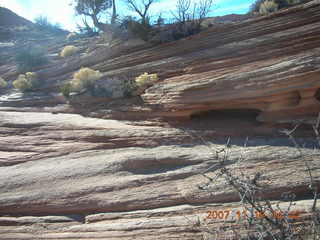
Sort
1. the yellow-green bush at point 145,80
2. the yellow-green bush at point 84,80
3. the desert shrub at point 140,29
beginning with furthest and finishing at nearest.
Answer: the desert shrub at point 140,29
the yellow-green bush at point 84,80
the yellow-green bush at point 145,80

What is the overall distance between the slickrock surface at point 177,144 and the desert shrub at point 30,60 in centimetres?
626

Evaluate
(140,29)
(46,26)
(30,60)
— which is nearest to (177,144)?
(140,29)

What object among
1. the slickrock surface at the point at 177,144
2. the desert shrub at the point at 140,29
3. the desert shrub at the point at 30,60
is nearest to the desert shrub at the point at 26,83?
the desert shrub at the point at 30,60

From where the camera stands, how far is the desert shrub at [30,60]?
44.6 ft

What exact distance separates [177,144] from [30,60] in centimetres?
1210

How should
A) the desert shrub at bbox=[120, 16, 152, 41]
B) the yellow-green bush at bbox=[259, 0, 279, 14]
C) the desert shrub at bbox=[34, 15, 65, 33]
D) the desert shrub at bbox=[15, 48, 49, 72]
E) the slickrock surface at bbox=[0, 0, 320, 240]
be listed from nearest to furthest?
the slickrock surface at bbox=[0, 0, 320, 240], the yellow-green bush at bbox=[259, 0, 279, 14], the desert shrub at bbox=[120, 16, 152, 41], the desert shrub at bbox=[15, 48, 49, 72], the desert shrub at bbox=[34, 15, 65, 33]

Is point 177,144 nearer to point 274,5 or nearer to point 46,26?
point 274,5

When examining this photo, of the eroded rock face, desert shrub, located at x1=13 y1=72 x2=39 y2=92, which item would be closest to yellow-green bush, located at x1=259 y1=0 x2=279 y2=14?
the eroded rock face

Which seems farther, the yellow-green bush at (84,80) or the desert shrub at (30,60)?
the desert shrub at (30,60)

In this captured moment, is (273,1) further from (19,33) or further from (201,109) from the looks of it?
(19,33)

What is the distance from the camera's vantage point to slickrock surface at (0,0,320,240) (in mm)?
4160

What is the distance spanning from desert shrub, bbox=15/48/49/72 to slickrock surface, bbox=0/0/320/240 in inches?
246

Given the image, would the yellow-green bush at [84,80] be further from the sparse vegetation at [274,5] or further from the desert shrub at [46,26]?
the desert shrub at [46,26]

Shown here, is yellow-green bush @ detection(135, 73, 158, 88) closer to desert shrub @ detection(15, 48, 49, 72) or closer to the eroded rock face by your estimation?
the eroded rock face
